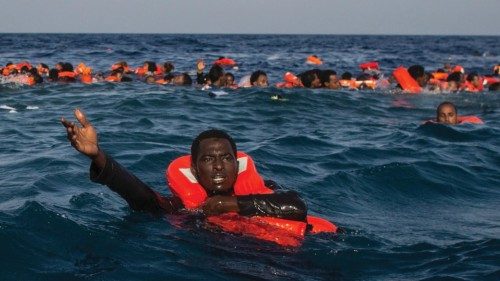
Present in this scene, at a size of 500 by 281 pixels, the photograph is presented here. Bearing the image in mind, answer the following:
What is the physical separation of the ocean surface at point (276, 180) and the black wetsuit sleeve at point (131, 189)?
0.17 metres

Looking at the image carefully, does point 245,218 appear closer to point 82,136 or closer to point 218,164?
point 218,164

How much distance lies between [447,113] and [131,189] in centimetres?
814

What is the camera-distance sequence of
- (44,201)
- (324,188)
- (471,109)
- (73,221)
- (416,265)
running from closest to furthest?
(416,265) < (73,221) < (44,201) < (324,188) < (471,109)

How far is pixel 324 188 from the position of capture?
8023 mm

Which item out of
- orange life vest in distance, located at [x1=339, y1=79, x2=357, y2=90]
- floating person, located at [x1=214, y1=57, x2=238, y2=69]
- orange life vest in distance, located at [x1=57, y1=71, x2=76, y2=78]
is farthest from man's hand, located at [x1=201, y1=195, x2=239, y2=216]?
floating person, located at [x1=214, y1=57, x2=238, y2=69]

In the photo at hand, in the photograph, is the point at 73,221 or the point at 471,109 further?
the point at 471,109

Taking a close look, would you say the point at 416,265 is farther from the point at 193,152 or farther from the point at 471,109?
the point at 471,109

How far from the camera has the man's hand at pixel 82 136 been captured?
446 cm

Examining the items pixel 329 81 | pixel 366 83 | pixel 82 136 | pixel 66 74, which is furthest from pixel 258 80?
pixel 82 136

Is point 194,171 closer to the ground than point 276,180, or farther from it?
farther from it

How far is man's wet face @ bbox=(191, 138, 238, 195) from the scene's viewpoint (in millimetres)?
5543

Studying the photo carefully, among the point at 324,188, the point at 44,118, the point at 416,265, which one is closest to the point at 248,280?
the point at 416,265

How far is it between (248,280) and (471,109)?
1309 cm

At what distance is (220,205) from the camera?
530cm
